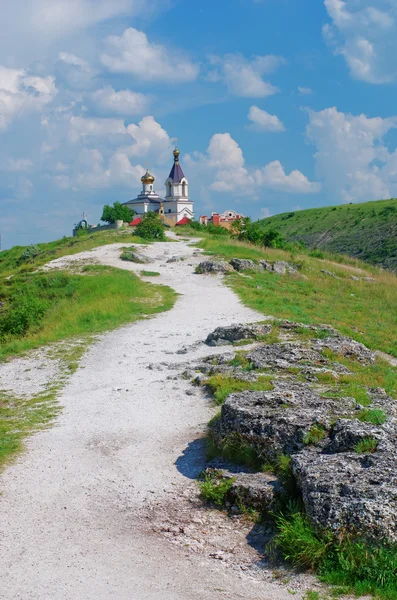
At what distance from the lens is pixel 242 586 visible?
15.8 feet

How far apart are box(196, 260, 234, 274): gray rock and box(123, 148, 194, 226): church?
49.5 metres

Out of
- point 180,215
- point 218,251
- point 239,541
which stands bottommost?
point 239,541

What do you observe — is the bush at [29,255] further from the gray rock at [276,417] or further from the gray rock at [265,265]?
the gray rock at [276,417]

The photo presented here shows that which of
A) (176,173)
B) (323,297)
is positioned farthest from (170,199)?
(323,297)

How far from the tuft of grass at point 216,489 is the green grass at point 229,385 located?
2.42 m

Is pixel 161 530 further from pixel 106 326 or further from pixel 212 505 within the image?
pixel 106 326

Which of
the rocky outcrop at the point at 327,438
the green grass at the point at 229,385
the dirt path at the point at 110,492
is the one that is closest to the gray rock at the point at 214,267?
the dirt path at the point at 110,492

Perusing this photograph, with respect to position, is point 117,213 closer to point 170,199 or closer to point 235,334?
point 170,199

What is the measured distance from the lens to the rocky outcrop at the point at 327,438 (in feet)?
16.5

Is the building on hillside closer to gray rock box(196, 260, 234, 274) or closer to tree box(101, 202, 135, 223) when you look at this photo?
tree box(101, 202, 135, 223)

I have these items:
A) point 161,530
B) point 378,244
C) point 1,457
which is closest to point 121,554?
point 161,530

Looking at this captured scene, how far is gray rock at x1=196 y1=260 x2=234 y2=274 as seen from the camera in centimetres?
2588

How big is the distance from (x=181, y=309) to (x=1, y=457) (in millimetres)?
11808

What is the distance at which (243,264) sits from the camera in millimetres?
26906
